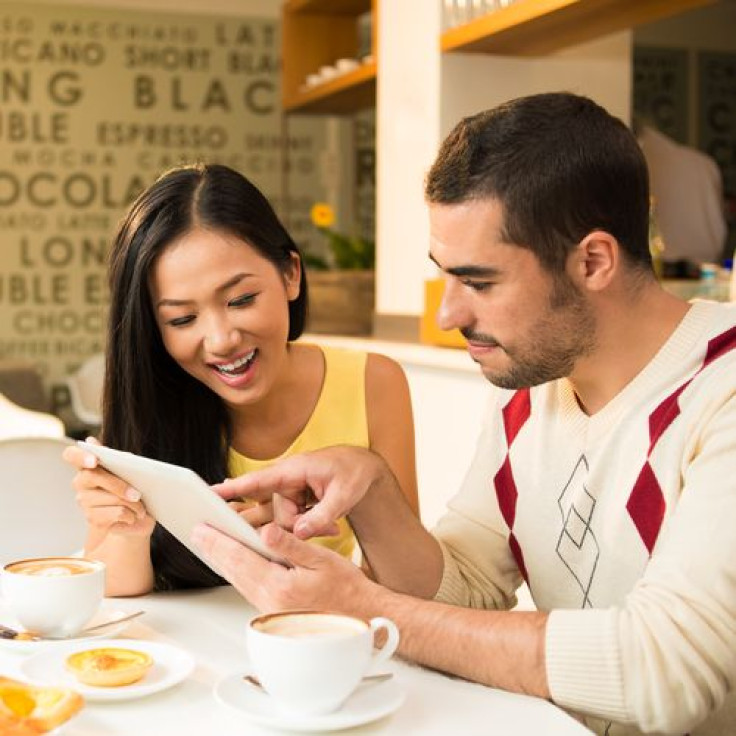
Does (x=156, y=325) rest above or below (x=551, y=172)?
below

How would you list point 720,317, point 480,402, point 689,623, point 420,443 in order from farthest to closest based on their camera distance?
point 420,443 → point 480,402 → point 720,317 → point 689,623

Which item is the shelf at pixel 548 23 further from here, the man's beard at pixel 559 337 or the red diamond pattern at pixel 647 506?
the red diamond pattern at pixel 647 506

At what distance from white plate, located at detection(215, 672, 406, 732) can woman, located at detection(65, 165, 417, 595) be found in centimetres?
49

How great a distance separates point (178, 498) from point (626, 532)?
1.56ft

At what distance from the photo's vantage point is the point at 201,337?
64.9 inches

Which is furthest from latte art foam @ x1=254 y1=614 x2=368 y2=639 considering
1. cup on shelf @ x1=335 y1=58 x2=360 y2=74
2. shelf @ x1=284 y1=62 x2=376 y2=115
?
cup on shelf @ x1=335 y1=58 x2=360 y2=74

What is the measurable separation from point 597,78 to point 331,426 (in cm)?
167

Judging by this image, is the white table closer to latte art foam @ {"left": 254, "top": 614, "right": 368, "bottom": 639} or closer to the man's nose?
latte art foam @ {"left": 254, "top": 614, "right": 368, "bottom": 639}

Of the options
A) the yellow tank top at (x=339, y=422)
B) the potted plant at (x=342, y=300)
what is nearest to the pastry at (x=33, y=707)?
the yellow tank top at (x=339, y=422)

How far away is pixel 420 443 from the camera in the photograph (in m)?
3.01

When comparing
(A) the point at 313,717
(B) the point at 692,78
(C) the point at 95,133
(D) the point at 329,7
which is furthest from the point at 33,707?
(C) the point at 95,133

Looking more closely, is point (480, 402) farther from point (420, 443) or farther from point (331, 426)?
point (331, 426)

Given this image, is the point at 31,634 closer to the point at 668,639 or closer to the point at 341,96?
the point at 668,639

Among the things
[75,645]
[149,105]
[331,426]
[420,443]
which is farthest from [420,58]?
[149,105]
